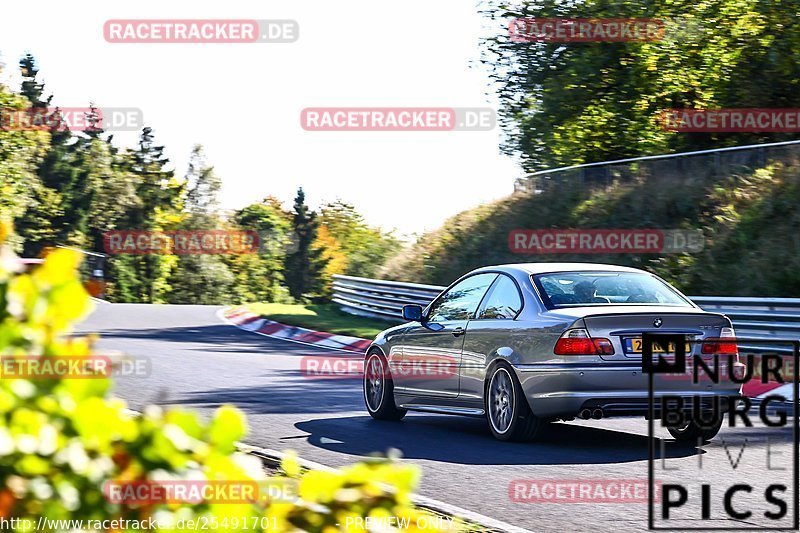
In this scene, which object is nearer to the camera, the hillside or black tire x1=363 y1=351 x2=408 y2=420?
black tire x1=363 y1=351 x2=408 y2=420

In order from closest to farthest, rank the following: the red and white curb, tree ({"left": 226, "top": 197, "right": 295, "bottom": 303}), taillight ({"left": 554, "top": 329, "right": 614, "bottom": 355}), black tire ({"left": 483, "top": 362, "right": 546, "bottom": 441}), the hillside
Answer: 1. taillight ({"left": 554, "top": 329, "right": 614, "bottom": 355})
2. black tire ({"left": 483, "top": 362, "right": 546, "bottom": 441})
3. the hillside
4. the red and white curb
5. tree ({"left": 226, "top": 197, "right": 295, "bottom": 303})

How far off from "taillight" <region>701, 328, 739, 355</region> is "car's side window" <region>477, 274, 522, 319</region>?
1.57m

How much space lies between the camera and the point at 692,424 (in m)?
9.99

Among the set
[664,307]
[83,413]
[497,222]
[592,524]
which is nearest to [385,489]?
[83,413]

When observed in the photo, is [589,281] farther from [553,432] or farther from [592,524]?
[592,524]

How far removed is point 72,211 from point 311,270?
149 ft

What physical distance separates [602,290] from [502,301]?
883mm

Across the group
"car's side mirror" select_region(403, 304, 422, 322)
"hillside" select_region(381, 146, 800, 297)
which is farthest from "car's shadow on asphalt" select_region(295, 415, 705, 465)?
"hillside" select_region(381, 146, 800, 297)

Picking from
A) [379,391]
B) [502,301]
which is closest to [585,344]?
[502,301]

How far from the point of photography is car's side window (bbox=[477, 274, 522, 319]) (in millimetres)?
10180

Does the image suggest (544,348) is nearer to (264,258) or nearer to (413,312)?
(413,312)

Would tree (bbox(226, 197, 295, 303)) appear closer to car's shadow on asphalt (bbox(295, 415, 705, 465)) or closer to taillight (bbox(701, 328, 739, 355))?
car's shadow on asphalt (bbox(295, 415, 705, 465))

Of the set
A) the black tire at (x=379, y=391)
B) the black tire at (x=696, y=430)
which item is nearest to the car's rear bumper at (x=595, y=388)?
the black tire at (x=696, y=430)

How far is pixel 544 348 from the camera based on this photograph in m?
9.48
